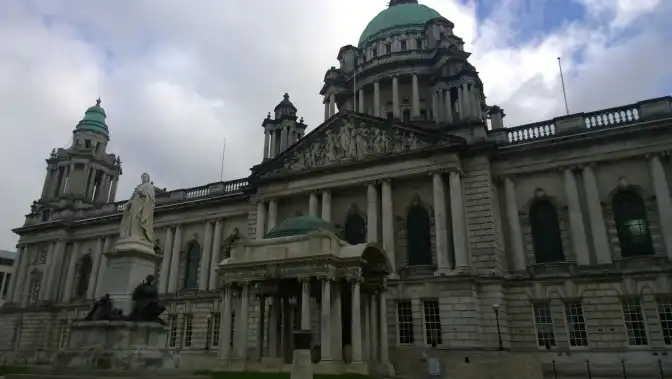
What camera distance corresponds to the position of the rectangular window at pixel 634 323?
86.3 ft

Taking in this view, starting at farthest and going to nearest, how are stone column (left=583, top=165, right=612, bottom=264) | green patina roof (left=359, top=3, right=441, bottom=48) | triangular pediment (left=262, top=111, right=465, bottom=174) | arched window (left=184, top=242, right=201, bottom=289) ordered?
green patina roof (left=359, top=3, right=441, bottom=48) < arched window (left=184, top=242, right=201, bottom=289) < triangular pediment (left=262, top=111, right=465, bottom=174) < stone column (left=583, top=165, right=612, bottom=264)

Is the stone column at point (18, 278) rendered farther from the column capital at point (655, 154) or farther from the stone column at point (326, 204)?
the column capital at point (655, 154)

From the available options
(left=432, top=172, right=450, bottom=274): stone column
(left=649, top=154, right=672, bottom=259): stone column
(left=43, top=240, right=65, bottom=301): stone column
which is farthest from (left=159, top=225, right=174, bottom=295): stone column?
(left=649, top=154, right=672, bottom=259): stone column

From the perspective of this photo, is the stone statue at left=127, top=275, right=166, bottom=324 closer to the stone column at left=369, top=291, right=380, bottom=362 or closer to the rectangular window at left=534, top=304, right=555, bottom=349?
the stone column at left=369, top=291, right=380, bottom=362

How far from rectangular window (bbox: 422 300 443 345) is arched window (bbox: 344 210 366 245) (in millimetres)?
7213

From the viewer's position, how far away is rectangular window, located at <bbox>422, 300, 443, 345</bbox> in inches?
1142

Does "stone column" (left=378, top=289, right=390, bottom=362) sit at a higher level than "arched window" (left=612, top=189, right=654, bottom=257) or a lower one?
lower

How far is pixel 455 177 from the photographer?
31344 millimetres

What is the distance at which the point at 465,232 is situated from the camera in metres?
30.3

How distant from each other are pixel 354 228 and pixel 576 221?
14468 mm

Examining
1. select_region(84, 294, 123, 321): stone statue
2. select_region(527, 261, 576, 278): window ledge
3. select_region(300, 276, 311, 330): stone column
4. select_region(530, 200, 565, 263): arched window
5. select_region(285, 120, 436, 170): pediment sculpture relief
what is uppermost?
select_region(285, 120, 436, 170): pediment sculpture relief

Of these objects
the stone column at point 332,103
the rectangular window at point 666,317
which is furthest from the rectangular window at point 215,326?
the rectangular window at point 666,317

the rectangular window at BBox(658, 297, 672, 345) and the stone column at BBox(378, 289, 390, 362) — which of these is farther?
the rectangular window at BBox(658, 297, 672, 345)

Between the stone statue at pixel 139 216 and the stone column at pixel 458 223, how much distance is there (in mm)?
18434
